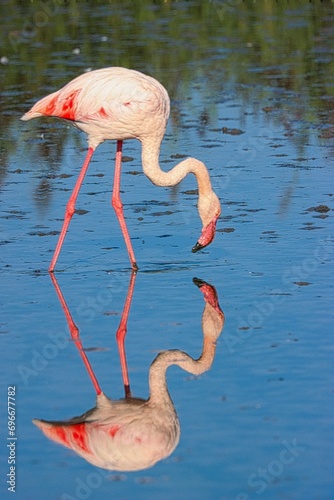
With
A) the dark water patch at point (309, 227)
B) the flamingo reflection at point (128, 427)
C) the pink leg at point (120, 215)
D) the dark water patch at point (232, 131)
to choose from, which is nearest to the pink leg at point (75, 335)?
the flamingo reflection at point (128, 427)

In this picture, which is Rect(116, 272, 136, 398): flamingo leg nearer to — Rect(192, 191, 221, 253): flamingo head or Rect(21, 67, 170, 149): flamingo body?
Rect(192, 191, 221, 253): flamingo head

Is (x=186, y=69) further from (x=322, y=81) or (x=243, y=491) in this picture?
(x=243, y=491)

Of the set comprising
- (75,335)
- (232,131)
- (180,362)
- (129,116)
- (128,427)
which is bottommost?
(232,131)

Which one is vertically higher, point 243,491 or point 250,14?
point 243,491

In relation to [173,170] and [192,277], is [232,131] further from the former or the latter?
[192,277]

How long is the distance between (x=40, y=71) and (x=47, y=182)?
5.89 m

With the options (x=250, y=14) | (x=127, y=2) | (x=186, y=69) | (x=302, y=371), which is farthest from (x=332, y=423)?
(x=127, y=2)

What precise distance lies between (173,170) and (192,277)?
33.5 inches

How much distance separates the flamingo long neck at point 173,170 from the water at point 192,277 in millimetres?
563

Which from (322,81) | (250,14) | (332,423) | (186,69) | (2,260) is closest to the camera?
(332,423)

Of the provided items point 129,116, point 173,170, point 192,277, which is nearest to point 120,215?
point 173,170

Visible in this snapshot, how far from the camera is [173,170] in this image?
8.73 metres

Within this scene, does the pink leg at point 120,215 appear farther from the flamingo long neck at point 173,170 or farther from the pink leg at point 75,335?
the pink leg at point 75,335

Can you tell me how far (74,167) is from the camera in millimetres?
11742
